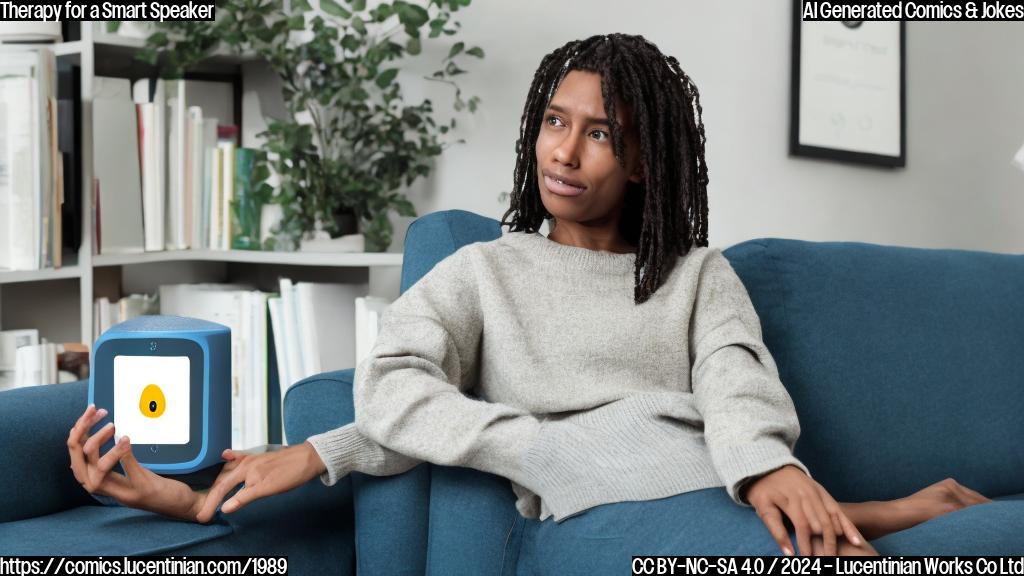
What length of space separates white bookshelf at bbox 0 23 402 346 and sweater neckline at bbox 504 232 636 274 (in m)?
0.64

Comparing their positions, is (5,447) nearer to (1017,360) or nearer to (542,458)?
(542,458)

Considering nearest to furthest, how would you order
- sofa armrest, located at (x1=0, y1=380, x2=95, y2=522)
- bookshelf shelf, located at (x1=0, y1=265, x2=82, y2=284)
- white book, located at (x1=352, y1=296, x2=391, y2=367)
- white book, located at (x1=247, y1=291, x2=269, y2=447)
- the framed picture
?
sofa armrest, located at (x1=0, y1=380, x2=95, y2=522) < bookshelf shelf, located at (x1=0, y1=265, x2=82, y2=284) < white book, located at (x1=352, y1=296, x2=391, y2=367) < white book, located at (x1=247, y1=291, x2=269, y2=447) < the framed picture

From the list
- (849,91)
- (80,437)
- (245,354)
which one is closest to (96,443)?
(80,437)

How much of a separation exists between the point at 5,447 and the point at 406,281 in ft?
1.62

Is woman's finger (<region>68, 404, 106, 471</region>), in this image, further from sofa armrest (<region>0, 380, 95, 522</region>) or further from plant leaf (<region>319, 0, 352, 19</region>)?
plant leaf (<region>319, 0, 352, 19</region>)

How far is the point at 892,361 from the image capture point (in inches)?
61.0

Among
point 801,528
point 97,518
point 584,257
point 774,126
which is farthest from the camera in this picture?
point 774,126

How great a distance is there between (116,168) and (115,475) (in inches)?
40.3

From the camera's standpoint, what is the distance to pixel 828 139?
2.62 metres

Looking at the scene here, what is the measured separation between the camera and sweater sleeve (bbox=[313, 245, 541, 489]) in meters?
1.12

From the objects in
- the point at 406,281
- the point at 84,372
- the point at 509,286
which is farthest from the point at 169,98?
the point at 509,286

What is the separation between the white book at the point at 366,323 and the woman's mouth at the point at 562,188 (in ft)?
2.21

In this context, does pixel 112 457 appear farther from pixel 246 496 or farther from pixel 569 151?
pixel 569 151

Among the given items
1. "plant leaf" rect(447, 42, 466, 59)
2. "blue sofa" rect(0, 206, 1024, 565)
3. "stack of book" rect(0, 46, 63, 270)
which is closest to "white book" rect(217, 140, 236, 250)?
"stack of book" rect(0, 46, 63, 270)
